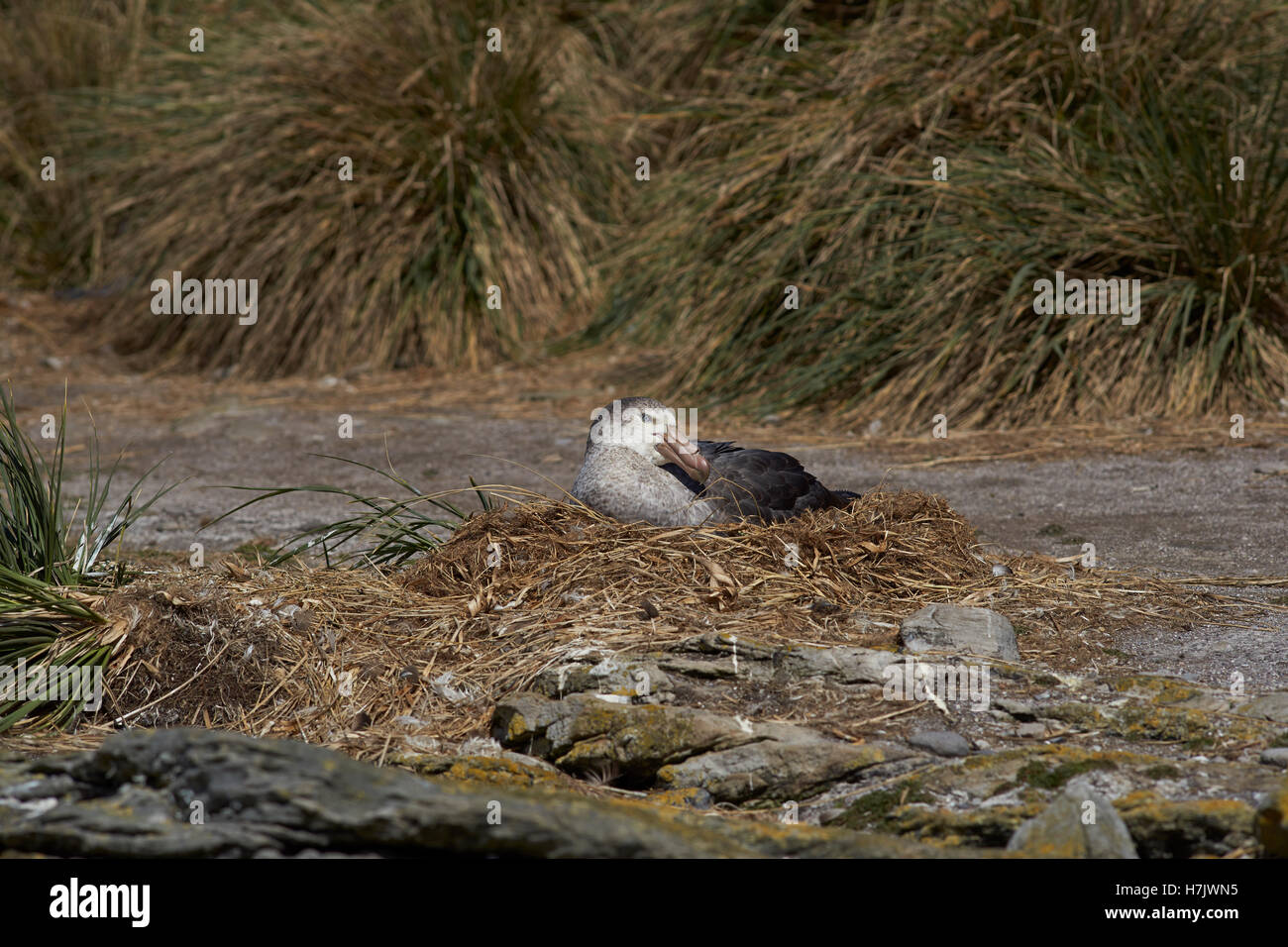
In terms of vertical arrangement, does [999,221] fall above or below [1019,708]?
above

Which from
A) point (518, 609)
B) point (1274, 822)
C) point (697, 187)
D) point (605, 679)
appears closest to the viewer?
point (1274, 822)

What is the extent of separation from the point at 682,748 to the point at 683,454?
135 centimetres

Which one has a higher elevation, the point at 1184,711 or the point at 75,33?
the point at 75,33

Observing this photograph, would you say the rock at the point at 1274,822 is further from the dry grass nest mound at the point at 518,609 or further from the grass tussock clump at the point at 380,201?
the grass tussock clump at the point at 380,201

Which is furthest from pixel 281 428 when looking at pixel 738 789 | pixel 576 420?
pixel 738 789

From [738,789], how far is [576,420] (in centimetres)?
503

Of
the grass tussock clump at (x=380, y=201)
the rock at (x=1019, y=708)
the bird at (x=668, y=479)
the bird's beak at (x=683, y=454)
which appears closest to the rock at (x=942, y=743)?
the rock at (x=1019, y=708)

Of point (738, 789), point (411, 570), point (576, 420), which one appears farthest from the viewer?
point (576, 420)

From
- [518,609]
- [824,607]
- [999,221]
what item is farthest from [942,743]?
[999,221]

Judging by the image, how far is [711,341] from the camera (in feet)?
26.0

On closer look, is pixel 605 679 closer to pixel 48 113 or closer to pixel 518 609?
pixel 518 609

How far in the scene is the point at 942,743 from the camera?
3092 mm

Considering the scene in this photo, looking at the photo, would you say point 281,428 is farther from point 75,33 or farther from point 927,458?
point 75,33

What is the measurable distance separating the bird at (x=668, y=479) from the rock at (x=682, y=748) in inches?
41.3
